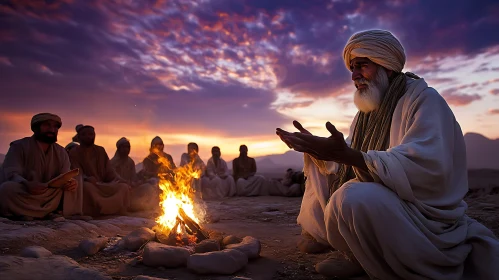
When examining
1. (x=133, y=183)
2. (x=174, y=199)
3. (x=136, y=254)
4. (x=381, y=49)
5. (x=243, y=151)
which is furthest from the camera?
(x=243, y=151)

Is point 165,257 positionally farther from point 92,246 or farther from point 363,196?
point 363,196

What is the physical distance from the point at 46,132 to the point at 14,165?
0.81 metres

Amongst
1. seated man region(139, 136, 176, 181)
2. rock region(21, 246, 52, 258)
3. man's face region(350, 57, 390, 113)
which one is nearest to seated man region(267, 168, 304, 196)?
seated man region(139, 136, 176, 181)

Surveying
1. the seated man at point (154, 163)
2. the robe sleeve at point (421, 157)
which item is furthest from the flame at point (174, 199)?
the seated man at point (154, 163)

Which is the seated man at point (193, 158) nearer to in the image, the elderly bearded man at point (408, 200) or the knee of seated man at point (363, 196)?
the elderly bearded man at point (408, 200)

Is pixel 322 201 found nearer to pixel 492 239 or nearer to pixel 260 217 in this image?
pixel 492 239

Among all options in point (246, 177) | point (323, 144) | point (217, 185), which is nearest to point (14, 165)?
point (323, 144)

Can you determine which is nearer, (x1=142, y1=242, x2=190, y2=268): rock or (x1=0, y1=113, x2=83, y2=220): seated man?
(x1=142, y1=242, x2=190, y2=268): rock

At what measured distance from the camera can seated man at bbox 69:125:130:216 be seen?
8.02 m

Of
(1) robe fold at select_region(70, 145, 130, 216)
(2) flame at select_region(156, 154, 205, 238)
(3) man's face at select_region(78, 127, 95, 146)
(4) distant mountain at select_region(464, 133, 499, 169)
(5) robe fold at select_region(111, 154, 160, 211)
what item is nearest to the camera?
(2) flame at select_region(156, 154, 205, 238)

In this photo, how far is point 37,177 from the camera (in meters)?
6.94

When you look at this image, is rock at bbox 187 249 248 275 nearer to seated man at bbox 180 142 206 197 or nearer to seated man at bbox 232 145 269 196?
seated man at bbox 232 145 269 196

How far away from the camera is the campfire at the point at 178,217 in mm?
4599

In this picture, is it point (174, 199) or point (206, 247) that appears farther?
point (174, 199)
